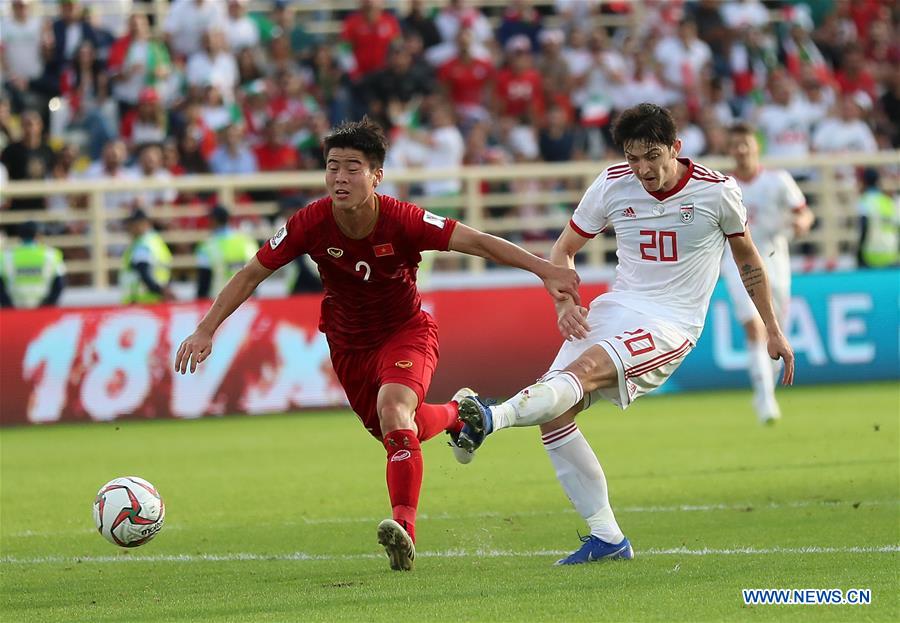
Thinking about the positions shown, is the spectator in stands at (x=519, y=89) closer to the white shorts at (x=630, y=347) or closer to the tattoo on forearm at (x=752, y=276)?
the tattoo on forearm at (x=752, y=276)

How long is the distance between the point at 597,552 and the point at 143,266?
10.5 metres

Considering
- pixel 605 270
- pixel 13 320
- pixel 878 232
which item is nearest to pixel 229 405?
pixel 13 320

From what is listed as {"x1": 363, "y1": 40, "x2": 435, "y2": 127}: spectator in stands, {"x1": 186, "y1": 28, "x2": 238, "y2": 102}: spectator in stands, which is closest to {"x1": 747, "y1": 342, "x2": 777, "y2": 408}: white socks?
{"x1": 363, "y1": 40, "x2": 435, "y2": 127}: spectator in stands

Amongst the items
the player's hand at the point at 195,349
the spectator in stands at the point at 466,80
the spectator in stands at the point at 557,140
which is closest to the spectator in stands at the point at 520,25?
the spectator in stands at the point at 466,80

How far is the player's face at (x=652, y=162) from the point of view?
7.39 meters

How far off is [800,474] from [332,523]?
137 inches

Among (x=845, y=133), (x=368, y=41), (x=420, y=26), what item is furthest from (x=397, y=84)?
(x=845, y=133)

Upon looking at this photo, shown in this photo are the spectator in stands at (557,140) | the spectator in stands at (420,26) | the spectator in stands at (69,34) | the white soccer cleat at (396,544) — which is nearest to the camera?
the white soccer cleat at (396,544)

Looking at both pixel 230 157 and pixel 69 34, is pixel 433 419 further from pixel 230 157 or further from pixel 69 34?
pixel 69 34

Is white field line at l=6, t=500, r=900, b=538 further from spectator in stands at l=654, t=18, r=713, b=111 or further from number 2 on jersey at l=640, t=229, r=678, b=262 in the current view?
spectator in stands at l=654, t=18, r=713, b=111

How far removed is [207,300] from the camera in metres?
16.5

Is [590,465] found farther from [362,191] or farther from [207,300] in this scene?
[207,300]

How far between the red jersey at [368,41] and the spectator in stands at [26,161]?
14.3 feet

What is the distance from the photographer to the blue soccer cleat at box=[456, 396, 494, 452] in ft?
22.4
